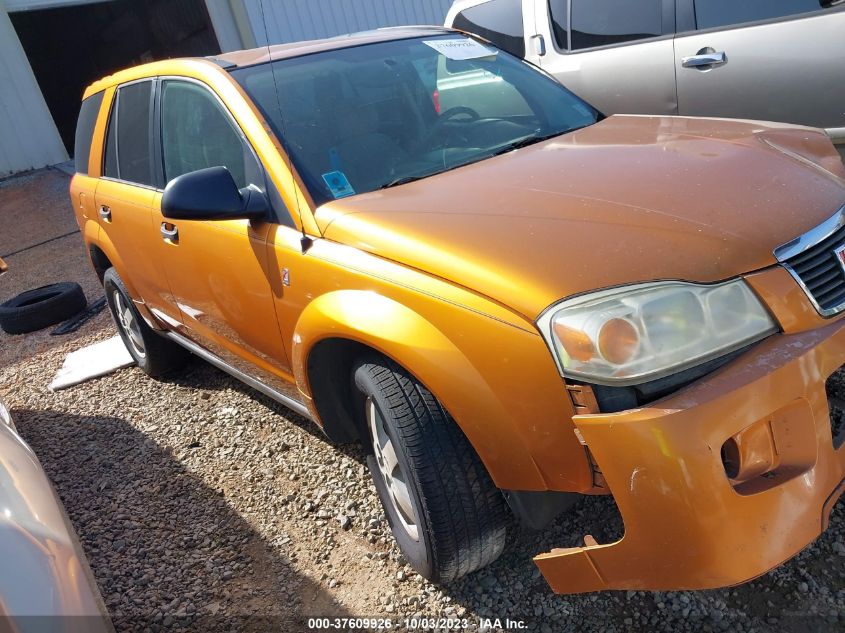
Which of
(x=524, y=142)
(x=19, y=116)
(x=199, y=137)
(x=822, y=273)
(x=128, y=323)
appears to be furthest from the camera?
(x=19, y=116)

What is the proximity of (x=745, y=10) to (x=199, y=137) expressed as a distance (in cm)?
312

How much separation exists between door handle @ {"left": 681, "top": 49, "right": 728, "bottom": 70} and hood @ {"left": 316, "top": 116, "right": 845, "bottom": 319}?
1.85 m

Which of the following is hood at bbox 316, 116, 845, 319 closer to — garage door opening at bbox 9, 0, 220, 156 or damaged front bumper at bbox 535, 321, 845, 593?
damaged front bumper at bbox 535, 321, 845, 593

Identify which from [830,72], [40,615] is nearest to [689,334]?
[40,615]

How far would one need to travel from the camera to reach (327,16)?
12141mm

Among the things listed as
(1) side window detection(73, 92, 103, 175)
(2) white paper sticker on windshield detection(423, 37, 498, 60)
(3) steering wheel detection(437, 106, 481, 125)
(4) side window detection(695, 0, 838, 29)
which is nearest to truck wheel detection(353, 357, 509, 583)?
(3) steering wheel detection(437, 106, 481, 125)

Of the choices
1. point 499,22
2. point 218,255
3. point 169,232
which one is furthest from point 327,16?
point 218,255

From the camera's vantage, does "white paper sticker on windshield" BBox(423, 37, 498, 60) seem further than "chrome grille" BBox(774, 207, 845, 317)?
Yes

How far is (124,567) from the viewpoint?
9.09 feet

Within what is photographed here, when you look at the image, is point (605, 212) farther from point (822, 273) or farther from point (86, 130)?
point (86, 130)

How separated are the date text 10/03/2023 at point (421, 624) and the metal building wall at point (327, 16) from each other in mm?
10733

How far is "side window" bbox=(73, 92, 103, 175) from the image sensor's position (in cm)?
406

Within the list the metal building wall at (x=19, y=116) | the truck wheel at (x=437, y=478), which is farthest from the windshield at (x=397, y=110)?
the metal building wall at (x=19, y=116)

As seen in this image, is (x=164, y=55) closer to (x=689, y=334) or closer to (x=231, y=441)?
(x=231, y=441)
